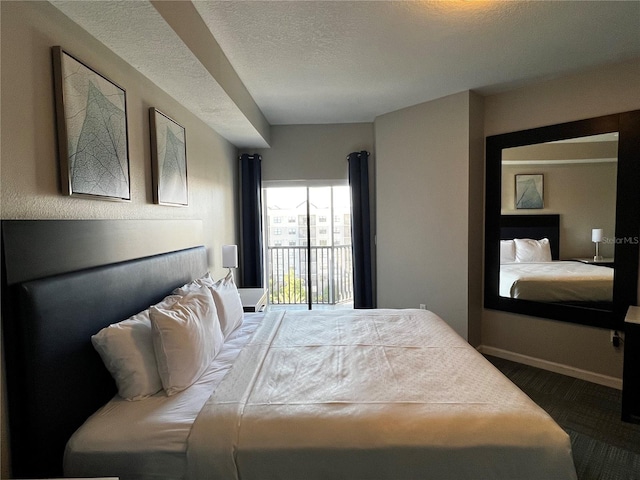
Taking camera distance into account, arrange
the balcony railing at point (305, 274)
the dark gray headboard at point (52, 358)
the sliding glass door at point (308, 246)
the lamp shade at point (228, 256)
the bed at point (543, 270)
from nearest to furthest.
Result: the dark gray headboard at point (52, 358)
the bed at point (543, 270)
the lamp shade at point (228, 256)
the sliding glass door at point (308, 246)
the balcony railing at point (305, 274)

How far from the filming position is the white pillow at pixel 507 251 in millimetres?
3316

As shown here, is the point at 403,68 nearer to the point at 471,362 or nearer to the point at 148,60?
the point at 148,60

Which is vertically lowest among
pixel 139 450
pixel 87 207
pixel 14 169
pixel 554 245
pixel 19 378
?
pixel 139 450

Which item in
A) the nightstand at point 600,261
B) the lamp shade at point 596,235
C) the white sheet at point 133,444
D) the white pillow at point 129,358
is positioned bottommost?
the white sheet at point 133,444

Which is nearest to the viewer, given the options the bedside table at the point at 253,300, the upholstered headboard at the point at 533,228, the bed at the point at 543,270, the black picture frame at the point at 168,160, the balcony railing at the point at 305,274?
the black picture frame at the point at 168,160

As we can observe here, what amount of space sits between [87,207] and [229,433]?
123cm

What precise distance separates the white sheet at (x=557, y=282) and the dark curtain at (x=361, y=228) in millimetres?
1528

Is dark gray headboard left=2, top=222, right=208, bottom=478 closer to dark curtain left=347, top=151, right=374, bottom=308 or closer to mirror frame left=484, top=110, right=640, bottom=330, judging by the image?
dark curtain left=347, top=151, right=374, bottom=308

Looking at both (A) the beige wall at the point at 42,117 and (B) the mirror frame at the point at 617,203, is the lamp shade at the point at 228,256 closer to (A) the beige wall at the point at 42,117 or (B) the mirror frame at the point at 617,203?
(A) the beige wall at the point at 42,117

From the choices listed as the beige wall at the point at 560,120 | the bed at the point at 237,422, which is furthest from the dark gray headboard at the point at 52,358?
the beige wall at the point at 560,120

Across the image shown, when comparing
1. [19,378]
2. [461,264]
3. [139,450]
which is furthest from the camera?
[461,264]

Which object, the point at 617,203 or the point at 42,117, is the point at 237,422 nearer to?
the point at 42,117

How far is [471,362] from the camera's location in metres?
1.74

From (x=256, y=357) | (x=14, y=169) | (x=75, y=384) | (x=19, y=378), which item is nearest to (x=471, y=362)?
(x=256, y=357)
